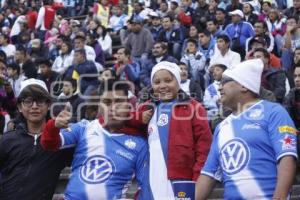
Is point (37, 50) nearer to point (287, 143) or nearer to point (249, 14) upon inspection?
point (249, 14)

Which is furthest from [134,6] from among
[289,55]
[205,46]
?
[289,55]

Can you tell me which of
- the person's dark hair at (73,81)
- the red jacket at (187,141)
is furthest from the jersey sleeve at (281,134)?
the person's dark hair at (73,81)

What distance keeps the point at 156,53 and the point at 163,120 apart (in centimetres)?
833

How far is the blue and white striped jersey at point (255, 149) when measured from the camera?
489 cm

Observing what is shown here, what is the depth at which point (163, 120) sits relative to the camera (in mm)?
5523

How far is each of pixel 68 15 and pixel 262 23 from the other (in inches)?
412

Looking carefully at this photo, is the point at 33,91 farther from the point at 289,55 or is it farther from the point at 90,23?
the point at 90,23

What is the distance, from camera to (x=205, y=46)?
565 inches

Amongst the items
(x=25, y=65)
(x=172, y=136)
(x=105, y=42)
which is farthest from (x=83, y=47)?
(x=172, y=136)

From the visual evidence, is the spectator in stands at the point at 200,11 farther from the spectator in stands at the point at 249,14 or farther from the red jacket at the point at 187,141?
the red jacket at the point at 187,141

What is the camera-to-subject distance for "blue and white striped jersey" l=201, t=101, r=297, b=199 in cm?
489

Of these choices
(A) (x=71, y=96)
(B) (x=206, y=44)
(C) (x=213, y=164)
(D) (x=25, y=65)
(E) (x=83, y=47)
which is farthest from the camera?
(D) (x=25, y=65)

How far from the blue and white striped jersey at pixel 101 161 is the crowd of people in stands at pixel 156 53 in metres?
0.14

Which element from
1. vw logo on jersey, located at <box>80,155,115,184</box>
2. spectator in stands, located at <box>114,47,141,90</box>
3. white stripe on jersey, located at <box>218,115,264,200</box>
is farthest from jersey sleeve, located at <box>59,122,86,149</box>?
spectator in stands, located at <box>114,47,141,90</box>
